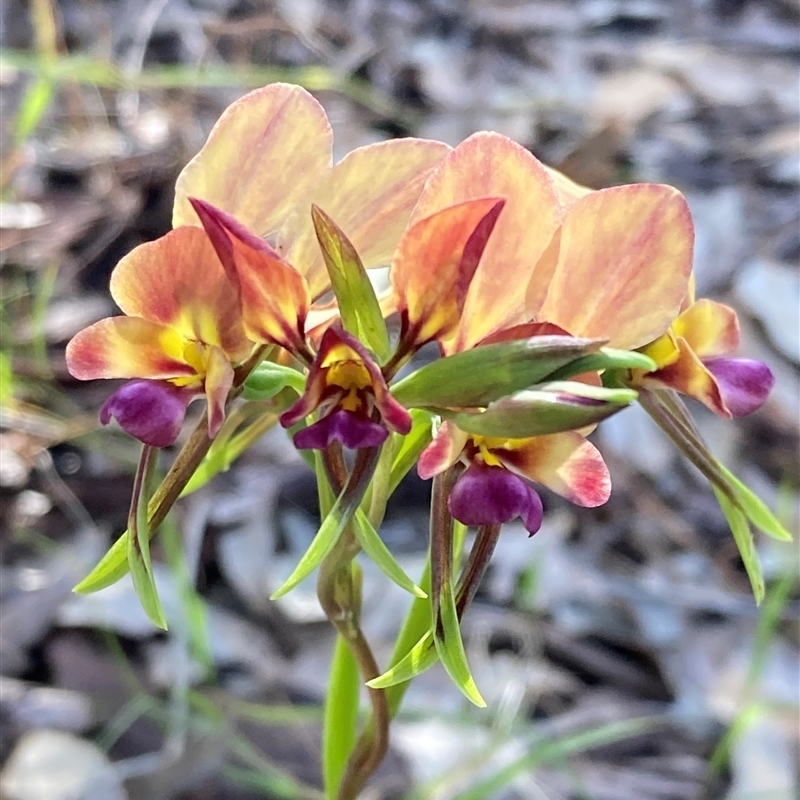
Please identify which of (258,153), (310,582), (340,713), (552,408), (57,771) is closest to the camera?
(552,408)

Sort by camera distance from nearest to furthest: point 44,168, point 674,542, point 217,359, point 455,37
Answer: point 217,359 < point 674,542 < point 44,168 < point 455,37

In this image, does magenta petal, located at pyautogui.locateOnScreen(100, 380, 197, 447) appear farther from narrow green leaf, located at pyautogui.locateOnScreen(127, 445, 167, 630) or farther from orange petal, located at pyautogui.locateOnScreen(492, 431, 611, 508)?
orange petal, located at pyautogui.locateOnScreen(492, 431, 611, 508)

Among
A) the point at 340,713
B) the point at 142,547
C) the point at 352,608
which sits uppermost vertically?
the point at 142,547

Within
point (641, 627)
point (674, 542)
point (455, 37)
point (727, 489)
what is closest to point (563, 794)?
point (641, 627)

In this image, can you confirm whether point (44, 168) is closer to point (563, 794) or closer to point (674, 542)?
point (674, 542)

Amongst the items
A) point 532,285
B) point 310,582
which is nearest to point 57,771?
point 310,582

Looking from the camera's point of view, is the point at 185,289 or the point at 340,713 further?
the point at 340,713

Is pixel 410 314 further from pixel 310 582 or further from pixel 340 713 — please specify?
pixel 310 582
